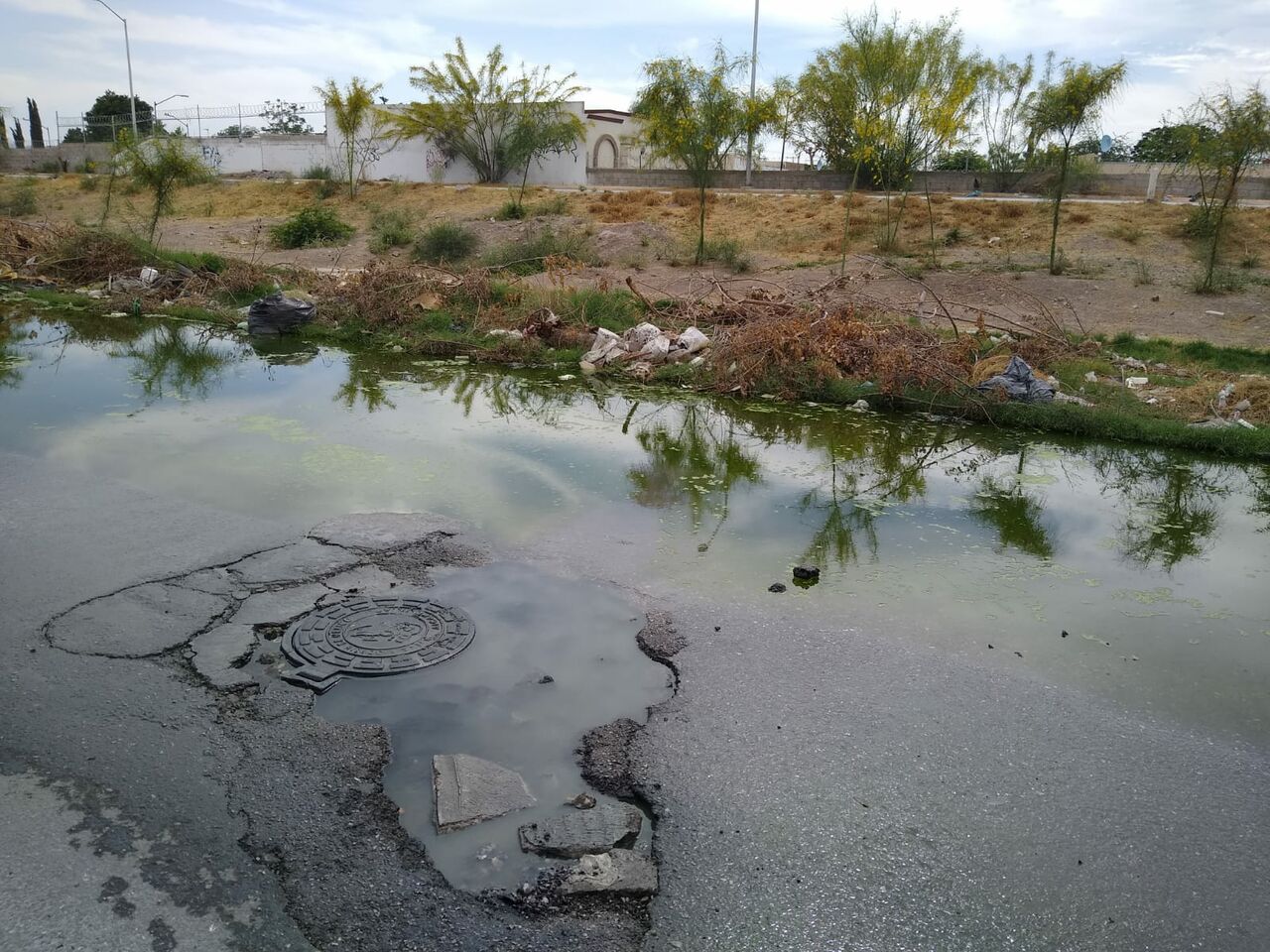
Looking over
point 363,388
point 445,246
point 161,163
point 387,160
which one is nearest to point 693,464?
point 363,388

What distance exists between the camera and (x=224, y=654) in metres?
4.31

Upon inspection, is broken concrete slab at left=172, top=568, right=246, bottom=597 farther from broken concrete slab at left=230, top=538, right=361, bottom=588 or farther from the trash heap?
the trash heap

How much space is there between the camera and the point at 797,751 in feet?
12.3

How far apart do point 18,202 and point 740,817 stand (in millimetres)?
34385

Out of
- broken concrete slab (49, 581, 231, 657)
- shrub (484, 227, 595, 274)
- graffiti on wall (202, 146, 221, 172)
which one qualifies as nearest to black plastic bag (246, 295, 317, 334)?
shrub (484, 227, 595, 274)

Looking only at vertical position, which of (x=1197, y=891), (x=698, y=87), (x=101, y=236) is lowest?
(x=1197, y=891)

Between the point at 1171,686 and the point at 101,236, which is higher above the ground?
the point at 101,236

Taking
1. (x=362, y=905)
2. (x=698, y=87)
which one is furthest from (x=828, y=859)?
(x=698, y=87)

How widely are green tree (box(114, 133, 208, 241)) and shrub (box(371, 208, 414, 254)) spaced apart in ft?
13.4

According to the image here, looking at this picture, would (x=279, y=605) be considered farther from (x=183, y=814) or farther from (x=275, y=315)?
(x=275, y=315)

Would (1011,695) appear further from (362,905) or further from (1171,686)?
(362,905)

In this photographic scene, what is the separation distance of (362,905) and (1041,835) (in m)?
2.37

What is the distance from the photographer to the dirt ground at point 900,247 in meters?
15.4

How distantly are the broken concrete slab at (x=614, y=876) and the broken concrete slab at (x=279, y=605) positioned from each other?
2.35 metres
